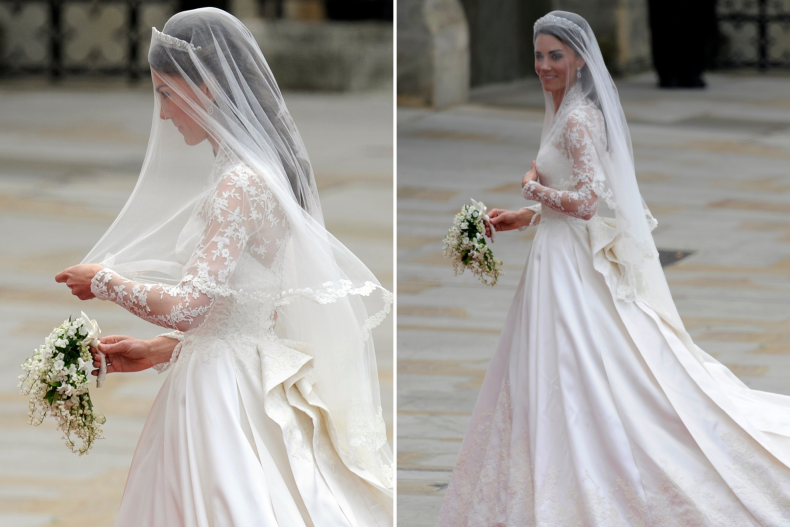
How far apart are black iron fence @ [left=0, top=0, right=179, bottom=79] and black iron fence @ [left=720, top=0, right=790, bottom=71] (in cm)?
966

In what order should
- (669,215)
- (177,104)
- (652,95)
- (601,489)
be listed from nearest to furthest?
(177,104)
(601,489)
(669,215)
(652,95)

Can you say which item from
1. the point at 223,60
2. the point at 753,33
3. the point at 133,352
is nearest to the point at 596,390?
the point at 133,352

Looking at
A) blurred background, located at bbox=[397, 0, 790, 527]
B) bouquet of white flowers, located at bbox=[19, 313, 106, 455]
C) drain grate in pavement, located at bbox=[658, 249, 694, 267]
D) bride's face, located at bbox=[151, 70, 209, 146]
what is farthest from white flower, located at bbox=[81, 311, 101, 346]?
drain grate in pavement, located at bbox=[658, 249, 694, 267]

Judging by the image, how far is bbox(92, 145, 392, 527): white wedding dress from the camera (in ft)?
10.1

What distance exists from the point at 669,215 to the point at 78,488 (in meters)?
6.93

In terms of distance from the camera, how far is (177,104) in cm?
321

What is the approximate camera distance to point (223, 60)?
Answer: 3.18 m

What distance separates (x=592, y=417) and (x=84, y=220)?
294 inches

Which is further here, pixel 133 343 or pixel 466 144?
pixel 466 144

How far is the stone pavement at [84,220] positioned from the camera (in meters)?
5.46

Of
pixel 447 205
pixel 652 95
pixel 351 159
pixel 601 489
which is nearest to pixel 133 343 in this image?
pixel 601 489

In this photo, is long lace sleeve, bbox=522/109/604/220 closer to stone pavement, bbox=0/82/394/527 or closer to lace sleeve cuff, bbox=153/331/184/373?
lace sleeve cuff, bbox=153/331/184/373

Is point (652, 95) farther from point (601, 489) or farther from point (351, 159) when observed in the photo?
point (601, 489)

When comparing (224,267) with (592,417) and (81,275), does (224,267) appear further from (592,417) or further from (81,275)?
(592,417)
